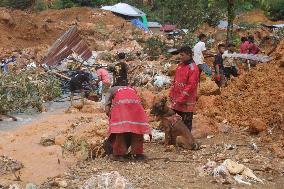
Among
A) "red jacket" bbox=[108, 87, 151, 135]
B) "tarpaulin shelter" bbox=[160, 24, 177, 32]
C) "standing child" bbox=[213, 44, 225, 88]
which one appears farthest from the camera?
"tarpaulin shelter" bbox=[160, 24, 177, 32]

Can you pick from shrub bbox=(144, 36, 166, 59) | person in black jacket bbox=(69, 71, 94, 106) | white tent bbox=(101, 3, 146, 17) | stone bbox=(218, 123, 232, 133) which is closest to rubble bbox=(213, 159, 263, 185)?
stone bbox=(218, 123, 232, 133)

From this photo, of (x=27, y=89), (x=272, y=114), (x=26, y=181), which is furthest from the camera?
(x=27, y=89)

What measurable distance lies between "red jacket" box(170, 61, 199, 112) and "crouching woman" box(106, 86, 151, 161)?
91cm

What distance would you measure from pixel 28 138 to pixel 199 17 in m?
19.4

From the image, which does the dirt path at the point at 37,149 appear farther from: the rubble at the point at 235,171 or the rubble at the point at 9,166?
the rubble at the point at 235,171

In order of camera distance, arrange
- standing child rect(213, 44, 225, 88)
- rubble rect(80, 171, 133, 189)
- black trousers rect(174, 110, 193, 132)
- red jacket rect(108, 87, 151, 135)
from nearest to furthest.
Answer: rubble rect(80, 171, 133, 189) < red jacket rect(108, 87, 151, 135) < black trousers rect(174, 110, 193, 132) < standing child rect(213, 44, 225, 88)

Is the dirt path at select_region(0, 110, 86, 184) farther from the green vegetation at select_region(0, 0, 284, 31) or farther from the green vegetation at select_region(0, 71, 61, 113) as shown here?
the green vegetation at select_region(0, 0, 284, 31)

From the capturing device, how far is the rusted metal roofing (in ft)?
61.5

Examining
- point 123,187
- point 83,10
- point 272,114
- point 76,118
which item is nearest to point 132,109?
point 123,187

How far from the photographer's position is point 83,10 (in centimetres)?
3319

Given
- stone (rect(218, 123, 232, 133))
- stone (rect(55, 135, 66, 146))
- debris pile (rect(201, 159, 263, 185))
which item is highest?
debris pile (rect(201, 159, 263, 185))

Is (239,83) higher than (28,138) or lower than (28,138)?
higher

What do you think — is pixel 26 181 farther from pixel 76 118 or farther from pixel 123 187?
pixel 76 118

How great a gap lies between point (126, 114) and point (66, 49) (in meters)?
12.3
